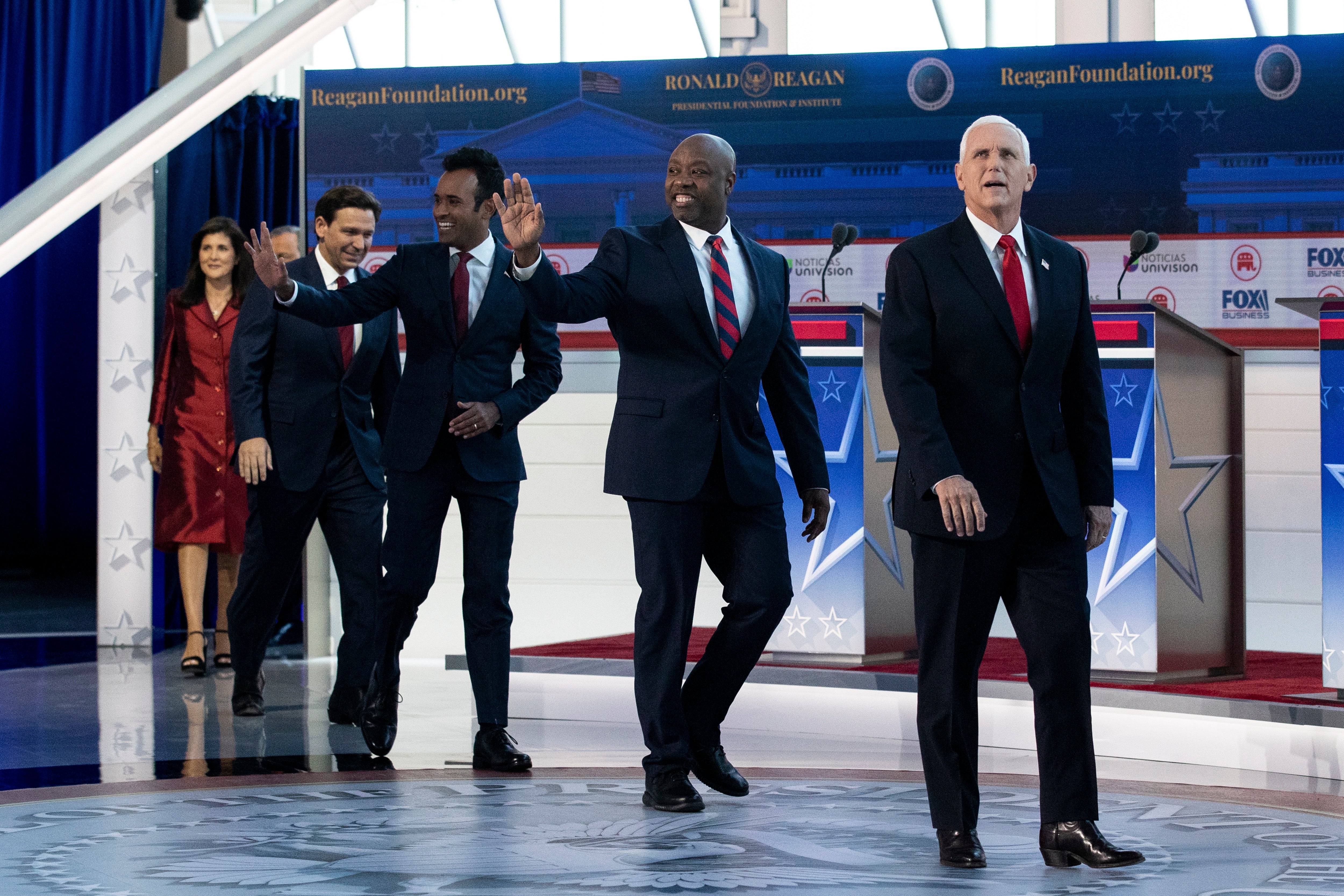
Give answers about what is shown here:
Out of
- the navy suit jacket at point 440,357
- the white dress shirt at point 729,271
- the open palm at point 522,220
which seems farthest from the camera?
the navy suit jacket at point 440,357

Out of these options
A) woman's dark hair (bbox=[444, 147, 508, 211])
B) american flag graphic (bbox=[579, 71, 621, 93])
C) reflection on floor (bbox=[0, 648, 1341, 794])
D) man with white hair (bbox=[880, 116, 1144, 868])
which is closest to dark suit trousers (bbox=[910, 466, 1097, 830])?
man with white hair (bbox=[880, 116, 1144, 868])

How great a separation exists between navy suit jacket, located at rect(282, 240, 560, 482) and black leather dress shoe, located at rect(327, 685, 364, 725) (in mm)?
1004

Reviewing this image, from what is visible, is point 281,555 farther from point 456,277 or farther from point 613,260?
point 613,260

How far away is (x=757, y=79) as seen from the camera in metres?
7.03

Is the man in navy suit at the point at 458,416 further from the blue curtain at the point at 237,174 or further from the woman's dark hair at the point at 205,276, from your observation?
the blue curtain at the point at 237,174

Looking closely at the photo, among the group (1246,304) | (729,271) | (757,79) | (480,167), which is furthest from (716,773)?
(757,79)

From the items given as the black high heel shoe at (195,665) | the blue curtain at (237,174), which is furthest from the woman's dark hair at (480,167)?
the blue curtain at (237,174)

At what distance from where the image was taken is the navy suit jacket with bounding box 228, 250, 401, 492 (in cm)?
498

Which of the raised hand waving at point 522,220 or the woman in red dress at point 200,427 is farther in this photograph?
the woman in red dress at point 200,427

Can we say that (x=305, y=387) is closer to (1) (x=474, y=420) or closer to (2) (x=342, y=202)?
(2) (x=342, y=202)

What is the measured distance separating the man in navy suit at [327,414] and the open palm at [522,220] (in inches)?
65.7

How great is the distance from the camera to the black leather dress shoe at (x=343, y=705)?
4926 millimetres

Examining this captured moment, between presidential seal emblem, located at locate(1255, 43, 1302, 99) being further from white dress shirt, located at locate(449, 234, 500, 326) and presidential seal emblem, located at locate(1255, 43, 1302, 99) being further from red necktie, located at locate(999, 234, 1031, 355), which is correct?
red necktie, located at locate(999, 234, 1031, 355)

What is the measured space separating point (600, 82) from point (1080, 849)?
496cm
